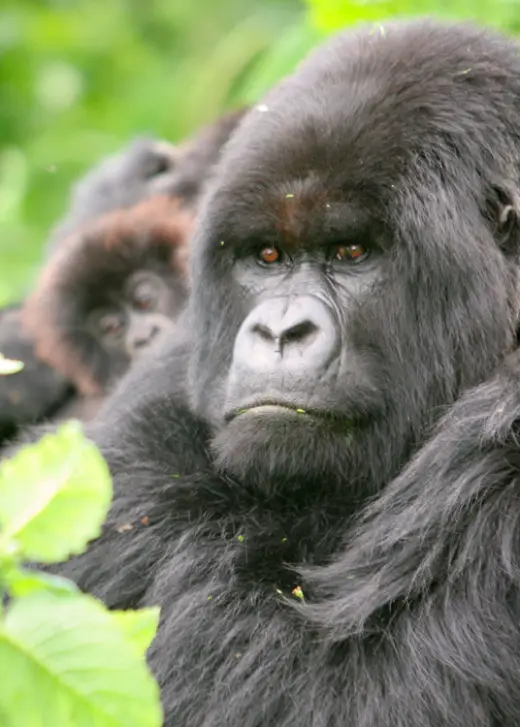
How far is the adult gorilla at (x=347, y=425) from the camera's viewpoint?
7.95 ft

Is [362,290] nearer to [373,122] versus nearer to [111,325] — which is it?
[373,122]

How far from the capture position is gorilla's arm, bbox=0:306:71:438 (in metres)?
5.07

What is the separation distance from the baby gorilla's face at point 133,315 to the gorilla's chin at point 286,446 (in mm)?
2374

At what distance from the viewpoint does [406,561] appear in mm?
2461

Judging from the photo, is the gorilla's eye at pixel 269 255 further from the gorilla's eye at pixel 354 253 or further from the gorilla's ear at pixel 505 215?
the gorilla's ear at pixel 505 215

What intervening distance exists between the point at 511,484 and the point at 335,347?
49cm

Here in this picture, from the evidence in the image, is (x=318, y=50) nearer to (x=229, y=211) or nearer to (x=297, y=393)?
(x=229, y=211)

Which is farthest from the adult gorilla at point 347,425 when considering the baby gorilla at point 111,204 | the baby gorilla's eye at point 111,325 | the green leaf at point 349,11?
the baby gorilla's eye at point 111,325

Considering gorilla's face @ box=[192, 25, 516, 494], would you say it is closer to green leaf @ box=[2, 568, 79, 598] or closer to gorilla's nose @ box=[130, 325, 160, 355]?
green leaf @ box=[2, 568, 79, 598]

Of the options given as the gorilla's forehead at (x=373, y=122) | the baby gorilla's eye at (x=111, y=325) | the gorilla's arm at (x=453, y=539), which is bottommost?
the gorilla's arm at (x=453, y=539)

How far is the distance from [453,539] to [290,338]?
1.86ft

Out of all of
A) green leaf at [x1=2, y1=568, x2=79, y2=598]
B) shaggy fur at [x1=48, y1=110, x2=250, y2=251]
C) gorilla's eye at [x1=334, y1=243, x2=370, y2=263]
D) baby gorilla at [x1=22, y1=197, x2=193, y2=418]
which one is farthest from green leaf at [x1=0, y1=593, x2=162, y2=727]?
shaggy fur at [x1=48, y1=110, x2=250, y2=251]

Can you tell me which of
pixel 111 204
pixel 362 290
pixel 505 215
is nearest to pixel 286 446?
pixel 362 290

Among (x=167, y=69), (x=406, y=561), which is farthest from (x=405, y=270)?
(x=167, y=69)
